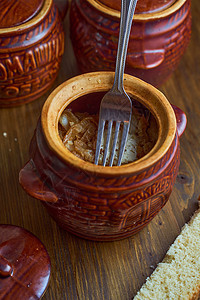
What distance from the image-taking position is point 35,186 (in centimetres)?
97

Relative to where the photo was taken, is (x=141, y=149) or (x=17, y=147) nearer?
(x=141, y=149)

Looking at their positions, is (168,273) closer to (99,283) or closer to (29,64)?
(99,283)

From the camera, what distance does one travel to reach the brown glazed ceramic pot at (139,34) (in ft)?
4.00

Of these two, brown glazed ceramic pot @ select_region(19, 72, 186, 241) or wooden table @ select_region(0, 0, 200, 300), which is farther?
wooden table @ select_region(0, 0, 200, 300)

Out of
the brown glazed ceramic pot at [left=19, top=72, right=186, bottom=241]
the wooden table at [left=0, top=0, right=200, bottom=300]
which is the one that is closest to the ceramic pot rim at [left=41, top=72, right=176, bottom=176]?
the brown glazed ceramic pot at [left=19, top=72, right=186, bottom=241]

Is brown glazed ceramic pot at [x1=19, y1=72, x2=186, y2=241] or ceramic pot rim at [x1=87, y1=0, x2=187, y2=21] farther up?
ceramic pot rim at [x1=87, y1=0, x2=187, y2=21]

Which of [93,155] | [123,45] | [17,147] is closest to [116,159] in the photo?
[93,155]

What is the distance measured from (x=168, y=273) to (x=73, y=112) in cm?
48

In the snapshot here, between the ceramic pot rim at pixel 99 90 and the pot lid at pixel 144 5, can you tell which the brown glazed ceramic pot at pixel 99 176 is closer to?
the ceramic pot rim at pixel 99 90

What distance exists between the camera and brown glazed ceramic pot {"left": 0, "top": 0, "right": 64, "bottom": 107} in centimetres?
122

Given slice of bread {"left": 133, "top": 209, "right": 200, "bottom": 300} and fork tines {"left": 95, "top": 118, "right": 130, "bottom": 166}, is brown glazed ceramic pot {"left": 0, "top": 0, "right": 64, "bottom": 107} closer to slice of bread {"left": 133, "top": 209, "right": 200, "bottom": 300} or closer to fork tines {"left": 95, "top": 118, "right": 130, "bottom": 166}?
fork tines {"left": 95, "top": 118, "right": 130, "bottom": 166}

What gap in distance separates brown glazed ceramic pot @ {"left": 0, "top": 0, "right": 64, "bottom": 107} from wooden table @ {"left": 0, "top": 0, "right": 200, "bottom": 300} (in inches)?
5.0

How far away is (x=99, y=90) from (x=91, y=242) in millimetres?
403

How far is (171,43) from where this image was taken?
1284mm
